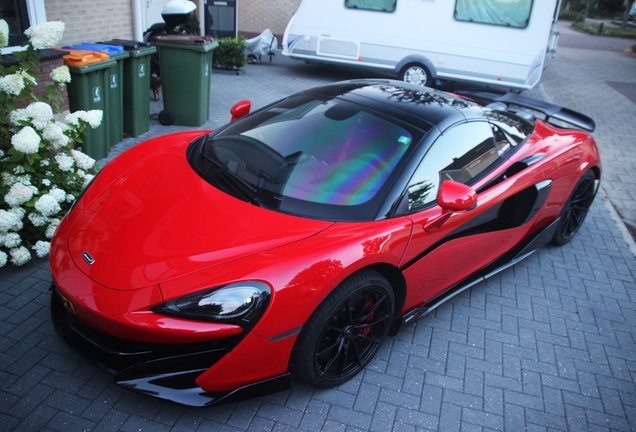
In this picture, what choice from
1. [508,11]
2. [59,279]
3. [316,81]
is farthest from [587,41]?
[59,279]

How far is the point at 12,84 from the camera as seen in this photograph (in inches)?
142

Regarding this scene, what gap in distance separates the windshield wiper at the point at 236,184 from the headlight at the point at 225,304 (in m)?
0.63

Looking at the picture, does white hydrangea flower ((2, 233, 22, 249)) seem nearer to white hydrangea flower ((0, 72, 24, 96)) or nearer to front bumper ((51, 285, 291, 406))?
white hydrangea flower ((0, 72, 24, 96))

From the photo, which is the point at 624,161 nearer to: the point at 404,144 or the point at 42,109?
the point at 404,144

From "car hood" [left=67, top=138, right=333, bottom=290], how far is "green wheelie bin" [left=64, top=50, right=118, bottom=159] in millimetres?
2449

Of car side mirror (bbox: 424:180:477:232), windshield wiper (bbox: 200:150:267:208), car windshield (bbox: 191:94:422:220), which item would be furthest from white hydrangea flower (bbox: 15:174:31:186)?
car side mirror (bbox: 424:180:477:232)

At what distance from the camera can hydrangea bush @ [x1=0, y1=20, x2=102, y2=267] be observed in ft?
11.9

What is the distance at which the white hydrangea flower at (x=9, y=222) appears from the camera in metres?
3.56

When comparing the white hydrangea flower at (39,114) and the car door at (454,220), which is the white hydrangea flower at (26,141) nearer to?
the white hydrangea flower at (39,114)

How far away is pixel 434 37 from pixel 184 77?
5.92 metres

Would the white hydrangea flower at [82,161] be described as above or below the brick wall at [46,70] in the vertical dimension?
below

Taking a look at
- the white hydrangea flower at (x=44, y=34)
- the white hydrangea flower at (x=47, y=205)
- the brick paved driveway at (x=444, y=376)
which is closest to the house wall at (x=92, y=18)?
the white hydrangea flower at (x=44, y=34)

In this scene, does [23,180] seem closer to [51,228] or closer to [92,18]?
[51,228]

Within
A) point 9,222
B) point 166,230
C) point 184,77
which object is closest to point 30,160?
point 9,222
